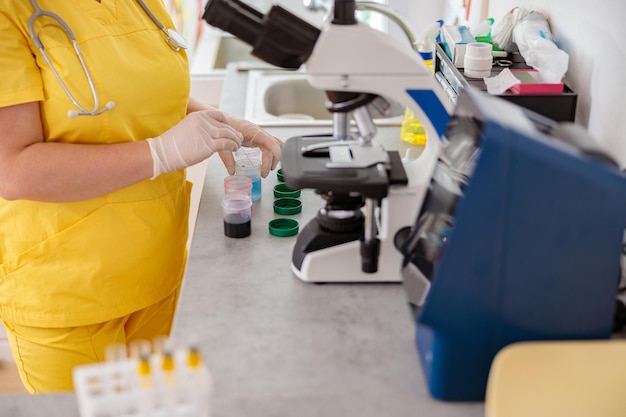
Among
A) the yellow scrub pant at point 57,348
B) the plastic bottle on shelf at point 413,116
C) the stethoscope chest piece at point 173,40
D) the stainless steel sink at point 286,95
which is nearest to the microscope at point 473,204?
the stethoscope chest piece at point 173,40

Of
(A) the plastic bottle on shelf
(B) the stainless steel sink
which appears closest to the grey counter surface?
(A) the plastic bottle on shelf

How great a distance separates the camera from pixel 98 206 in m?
1.49

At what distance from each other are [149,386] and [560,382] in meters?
0.51

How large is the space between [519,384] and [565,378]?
0.06 metres

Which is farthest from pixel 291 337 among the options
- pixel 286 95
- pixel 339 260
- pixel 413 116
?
pixel 286 95

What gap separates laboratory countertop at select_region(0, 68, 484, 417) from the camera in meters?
Result: 1.02

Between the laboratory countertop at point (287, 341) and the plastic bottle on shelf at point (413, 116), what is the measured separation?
0.66 meters

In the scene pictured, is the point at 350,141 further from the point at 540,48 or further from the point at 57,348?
the point at 57,348

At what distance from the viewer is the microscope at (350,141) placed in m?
1.17

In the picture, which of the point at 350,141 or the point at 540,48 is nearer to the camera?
the point at 350,141

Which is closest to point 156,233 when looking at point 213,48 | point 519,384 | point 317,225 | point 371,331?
point 317,225

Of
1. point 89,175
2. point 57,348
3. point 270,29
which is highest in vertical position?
point 270,29

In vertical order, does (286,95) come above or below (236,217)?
below

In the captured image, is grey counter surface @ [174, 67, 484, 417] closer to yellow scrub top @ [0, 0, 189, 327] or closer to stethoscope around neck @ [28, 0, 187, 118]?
yellow scrub top @ [0, 0, 189, 327]
